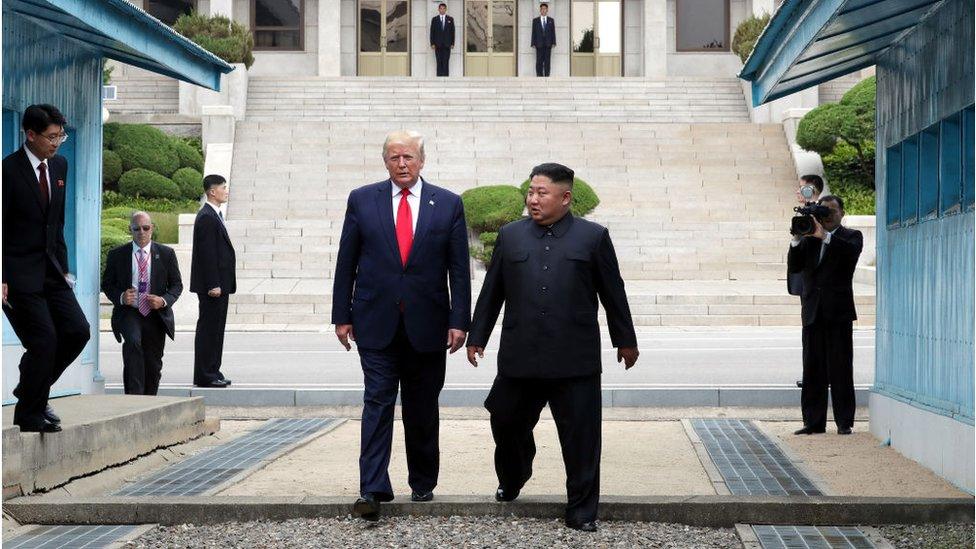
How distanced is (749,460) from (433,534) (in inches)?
124

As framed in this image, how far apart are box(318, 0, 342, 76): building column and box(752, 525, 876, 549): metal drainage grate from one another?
38.0m

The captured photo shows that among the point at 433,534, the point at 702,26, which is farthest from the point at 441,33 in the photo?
the point at 433,534

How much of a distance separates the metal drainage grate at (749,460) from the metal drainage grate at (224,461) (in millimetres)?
2831

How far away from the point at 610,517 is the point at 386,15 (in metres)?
39.4

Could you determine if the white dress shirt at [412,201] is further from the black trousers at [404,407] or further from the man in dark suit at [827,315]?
the man in dark suit at [827,315]

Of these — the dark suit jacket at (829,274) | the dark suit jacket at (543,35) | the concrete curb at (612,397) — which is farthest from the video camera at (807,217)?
the dark suit jacket at (543,35)

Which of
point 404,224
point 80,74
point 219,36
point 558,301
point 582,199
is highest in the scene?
point 219,36

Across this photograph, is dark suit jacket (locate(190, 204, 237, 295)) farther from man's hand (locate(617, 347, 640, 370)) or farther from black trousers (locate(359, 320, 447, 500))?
man's hand (locate(617, 347, 640, 370))

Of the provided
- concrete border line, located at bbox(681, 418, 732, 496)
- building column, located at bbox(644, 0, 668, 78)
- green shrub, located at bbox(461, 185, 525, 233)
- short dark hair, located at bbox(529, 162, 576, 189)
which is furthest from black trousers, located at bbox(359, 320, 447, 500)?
building column, located at bbox(644, 0, 668, 78)

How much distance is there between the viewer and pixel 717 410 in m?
12.4

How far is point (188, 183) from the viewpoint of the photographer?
1236 inches

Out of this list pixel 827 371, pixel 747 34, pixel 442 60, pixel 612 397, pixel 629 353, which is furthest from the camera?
pixel 442 60

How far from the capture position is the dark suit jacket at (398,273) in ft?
24.2

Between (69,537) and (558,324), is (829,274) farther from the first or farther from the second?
(69,537)
